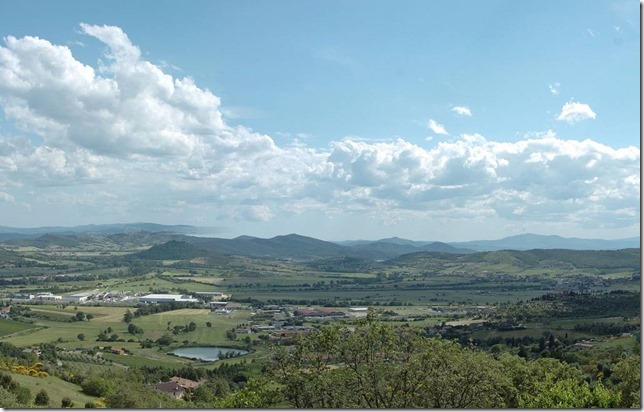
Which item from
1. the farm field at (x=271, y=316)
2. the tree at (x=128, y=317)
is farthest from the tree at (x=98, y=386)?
the tree at (x=128, y=317)

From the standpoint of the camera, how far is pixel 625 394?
839 inches

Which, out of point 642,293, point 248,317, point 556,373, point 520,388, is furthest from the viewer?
point 248,317

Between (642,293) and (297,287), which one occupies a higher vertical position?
(642,293)

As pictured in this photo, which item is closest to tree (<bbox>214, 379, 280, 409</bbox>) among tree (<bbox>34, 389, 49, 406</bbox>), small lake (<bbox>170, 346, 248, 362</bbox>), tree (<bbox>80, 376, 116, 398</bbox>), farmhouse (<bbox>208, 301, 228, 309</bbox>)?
tree (<bbox>34, 389, 49, 406</bbox>)

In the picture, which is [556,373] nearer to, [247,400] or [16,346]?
[247,400]

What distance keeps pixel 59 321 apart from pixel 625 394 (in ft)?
315

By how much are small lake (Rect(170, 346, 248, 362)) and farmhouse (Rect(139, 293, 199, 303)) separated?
156 ft

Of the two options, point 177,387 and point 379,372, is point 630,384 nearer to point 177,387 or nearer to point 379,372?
point 379,372

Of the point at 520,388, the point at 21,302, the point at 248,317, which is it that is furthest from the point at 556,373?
the point at 21,302

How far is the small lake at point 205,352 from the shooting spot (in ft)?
252

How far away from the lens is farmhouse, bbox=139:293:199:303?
12950 centimetres

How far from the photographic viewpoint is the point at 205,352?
81.1 metres

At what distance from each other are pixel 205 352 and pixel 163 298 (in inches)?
2177

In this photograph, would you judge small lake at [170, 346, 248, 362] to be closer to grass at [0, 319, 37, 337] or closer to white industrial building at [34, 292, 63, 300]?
grass at [0, 319, 37, 337]
